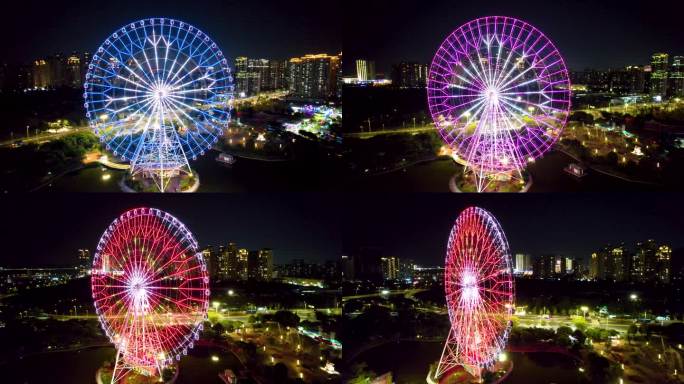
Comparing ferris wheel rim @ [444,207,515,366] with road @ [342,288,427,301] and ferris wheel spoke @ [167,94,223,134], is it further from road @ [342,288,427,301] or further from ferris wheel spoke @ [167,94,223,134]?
ferris wheel spoke @ [167,94,223,134]

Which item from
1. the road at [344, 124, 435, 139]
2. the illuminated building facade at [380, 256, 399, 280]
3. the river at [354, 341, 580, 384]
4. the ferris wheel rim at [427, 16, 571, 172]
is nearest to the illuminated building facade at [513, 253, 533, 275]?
the river at [354, 341, 580, 384]

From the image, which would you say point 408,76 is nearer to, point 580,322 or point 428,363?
point 428,363

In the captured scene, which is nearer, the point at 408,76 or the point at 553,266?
the point at 408,76

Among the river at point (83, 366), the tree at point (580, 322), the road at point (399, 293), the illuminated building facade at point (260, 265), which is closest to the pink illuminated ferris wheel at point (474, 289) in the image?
the road at point (399, 293)


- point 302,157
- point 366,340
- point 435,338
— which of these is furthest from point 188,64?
point 435,338

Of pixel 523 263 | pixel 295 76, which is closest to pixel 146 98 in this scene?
pixel 295 76
